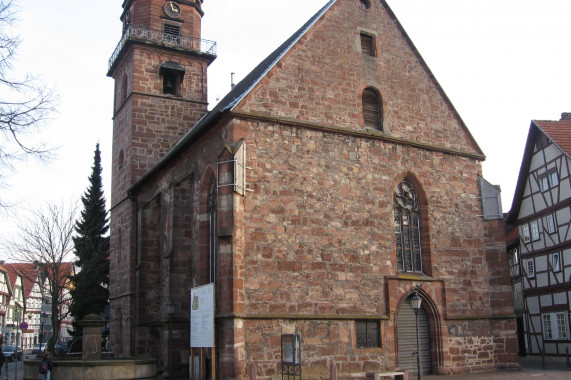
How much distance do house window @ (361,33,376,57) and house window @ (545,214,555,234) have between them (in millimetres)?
12924

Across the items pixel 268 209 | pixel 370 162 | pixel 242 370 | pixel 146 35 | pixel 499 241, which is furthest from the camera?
pixel 146 35

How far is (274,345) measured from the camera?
15445mm

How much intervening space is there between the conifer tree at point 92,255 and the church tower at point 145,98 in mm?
7719

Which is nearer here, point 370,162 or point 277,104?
point 277,104

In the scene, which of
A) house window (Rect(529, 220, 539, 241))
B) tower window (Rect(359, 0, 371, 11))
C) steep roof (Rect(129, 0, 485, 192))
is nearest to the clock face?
steep roof (Rect(129, 0, 485, 192))

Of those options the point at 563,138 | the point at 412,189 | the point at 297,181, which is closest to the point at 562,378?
the point at 412,189

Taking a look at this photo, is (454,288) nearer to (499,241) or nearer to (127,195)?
(499,241)

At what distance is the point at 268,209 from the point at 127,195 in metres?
12.6

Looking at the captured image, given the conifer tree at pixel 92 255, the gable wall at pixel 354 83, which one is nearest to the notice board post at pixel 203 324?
the gable wall at pixel 354 83

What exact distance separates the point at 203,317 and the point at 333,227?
15.7 feet

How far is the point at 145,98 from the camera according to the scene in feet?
92.5

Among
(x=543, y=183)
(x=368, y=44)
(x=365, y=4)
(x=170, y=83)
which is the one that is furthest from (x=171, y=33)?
(x=543, y=183)

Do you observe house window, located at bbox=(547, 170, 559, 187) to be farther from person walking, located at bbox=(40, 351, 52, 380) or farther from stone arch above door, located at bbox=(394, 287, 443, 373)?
person walking, located at bbox=(40, 351, 52, 380)

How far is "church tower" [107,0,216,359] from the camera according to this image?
27.3 meters
